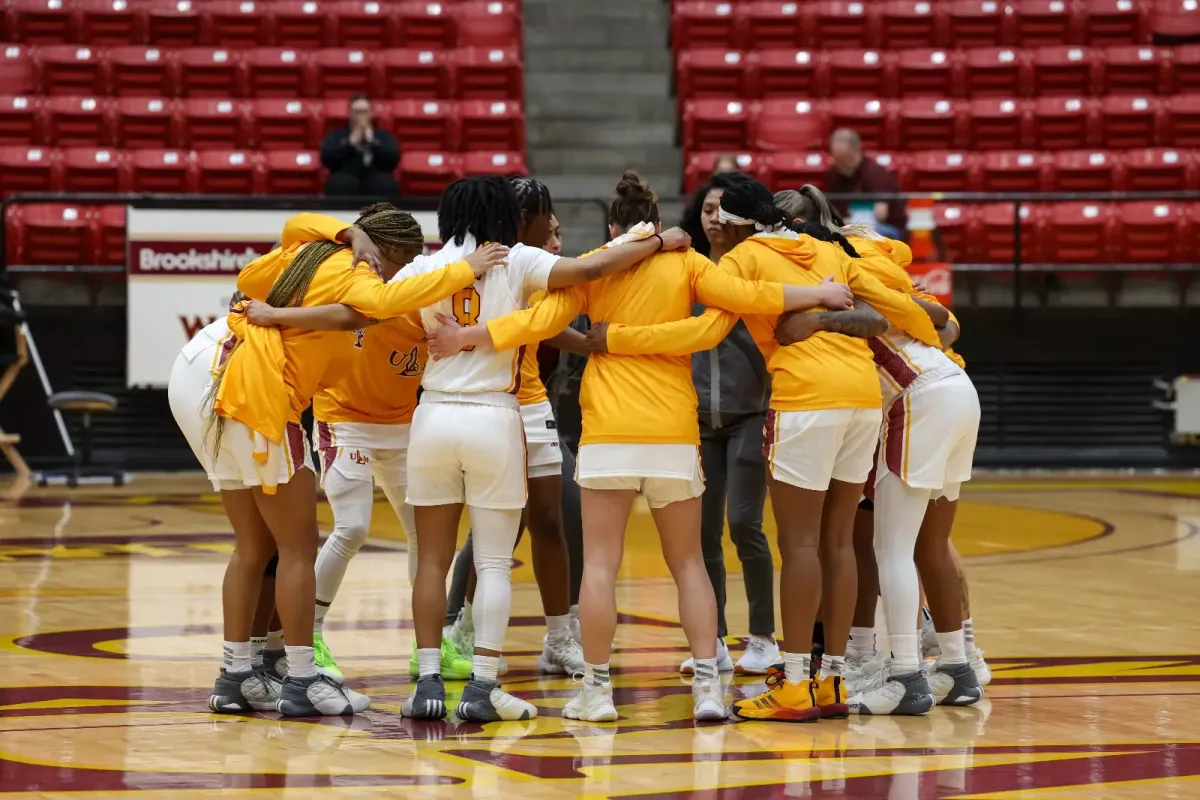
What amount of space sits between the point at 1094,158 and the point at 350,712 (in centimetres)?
1050

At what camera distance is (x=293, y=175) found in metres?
13.5

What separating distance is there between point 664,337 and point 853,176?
7.22 metres

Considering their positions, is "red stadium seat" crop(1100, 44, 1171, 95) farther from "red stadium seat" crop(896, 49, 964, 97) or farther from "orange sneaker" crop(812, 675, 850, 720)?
"orange sneaker" crop(812, 675, 850, 720)

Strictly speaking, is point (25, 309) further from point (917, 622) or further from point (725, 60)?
point (917, 622)

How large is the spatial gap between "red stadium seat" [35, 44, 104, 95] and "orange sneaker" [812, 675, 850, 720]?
35.8 ft

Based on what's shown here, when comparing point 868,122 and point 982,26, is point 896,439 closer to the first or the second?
point 868,122

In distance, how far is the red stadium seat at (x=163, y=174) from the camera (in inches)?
525

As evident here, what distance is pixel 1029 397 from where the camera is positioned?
1299 cm

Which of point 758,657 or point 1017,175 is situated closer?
point 758,657

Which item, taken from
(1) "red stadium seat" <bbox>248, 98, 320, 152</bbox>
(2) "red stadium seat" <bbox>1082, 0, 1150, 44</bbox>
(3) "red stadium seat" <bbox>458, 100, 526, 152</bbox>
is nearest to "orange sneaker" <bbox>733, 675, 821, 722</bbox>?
(3) "red stadium seat" <bbox>458, 100, 526, 152</bbox>

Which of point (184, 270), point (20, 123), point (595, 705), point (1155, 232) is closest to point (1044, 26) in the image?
point (1155, 232)

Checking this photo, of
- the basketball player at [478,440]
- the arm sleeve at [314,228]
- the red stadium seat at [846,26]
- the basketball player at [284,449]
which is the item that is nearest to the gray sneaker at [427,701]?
the basketball player at [478,440]

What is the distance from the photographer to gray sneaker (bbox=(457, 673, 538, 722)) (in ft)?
15.9

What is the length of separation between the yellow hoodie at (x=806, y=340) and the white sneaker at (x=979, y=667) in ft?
3.25
